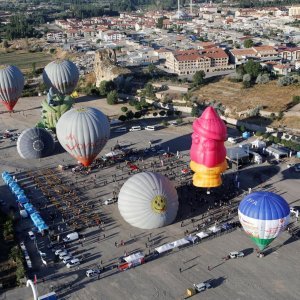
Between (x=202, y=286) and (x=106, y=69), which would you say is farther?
(x=106, y=69)

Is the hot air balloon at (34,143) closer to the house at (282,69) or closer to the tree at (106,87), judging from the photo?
the tree at (106,87)

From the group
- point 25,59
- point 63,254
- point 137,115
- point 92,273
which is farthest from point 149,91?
point 25,59

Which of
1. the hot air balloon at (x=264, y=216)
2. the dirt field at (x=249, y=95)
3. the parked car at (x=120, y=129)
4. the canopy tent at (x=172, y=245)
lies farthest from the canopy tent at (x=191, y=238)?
the dirt field at (x=249, y=95)

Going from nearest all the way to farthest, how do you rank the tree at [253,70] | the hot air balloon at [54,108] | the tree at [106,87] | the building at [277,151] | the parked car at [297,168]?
the parked car at [297,168]
the building at [277,151]
the hot air balloon at [54,108]
the tree at [106,87]
the tree at [253,70]

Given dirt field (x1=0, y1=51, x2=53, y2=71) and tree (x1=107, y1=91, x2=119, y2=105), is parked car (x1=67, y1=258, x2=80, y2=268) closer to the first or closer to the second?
tree (x1=107, y1=91, x2=119, y2=105)

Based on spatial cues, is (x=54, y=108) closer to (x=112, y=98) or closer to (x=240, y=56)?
(x=112, y=98)

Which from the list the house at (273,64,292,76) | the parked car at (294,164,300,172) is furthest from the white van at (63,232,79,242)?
the house at (273,64,292,76)
